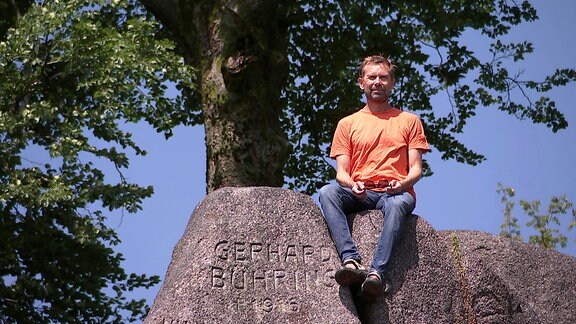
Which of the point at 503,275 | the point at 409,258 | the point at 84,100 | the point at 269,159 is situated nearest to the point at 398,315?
the point at 409,258

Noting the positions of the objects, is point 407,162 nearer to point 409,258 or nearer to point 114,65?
point 409,258

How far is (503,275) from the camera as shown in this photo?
29.8 ft

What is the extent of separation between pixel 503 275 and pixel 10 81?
6.79 meters

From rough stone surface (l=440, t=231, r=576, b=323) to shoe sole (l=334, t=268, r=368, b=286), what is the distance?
103 cm

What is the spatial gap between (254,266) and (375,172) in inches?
47.9

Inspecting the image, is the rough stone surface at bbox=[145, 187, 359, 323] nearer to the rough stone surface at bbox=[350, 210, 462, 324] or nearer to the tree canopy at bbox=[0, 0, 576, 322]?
the rough stone surface at bbox=[350, 210, 462, 324]

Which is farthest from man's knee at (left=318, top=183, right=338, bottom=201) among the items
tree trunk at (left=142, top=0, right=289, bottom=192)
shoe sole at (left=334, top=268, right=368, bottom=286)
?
tree trunk at (left=142, top=0, right=289, bottom=192)

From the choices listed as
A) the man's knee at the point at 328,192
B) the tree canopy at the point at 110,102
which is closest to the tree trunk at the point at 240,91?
the tree canopy at the point at 110,102

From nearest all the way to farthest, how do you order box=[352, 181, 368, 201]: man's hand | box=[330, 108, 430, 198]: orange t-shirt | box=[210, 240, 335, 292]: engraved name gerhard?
box=[210, 240, 335, 292]: engraved name gerhard
box=[352, 181, 368, 201]: man's hand
box=[330, 108, 430, 198]: orange t-shirt

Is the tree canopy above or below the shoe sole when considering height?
above

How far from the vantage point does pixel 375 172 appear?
7859mm

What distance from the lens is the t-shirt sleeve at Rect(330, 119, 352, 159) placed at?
8.04 metres

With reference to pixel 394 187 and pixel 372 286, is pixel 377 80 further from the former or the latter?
pixel 372 286

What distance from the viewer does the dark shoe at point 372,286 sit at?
7.30m
